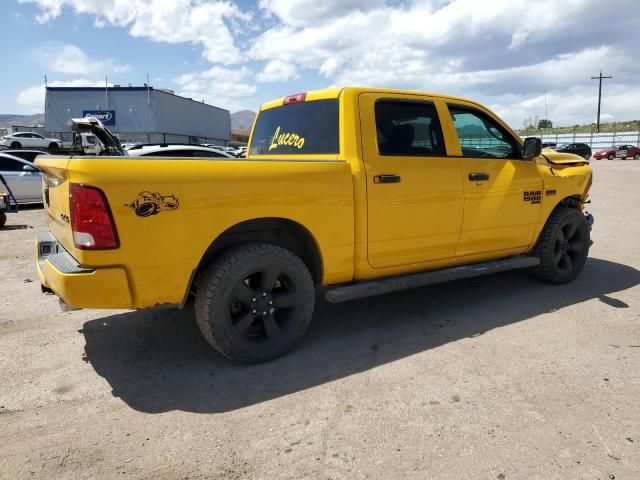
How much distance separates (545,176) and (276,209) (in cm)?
314

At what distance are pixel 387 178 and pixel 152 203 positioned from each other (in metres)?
1.77

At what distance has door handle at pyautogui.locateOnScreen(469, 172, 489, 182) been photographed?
4.37m

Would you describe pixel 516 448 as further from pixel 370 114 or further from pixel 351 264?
pixel 370 114

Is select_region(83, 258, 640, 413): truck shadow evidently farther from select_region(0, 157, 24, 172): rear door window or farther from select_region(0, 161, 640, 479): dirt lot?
select_region(0, 157, 24, 172): rear door window

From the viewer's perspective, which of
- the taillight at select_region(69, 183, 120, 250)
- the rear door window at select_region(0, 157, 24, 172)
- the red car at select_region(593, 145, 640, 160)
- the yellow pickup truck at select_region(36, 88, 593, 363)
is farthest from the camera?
the red car at select_region(593, 145, 640, 160)

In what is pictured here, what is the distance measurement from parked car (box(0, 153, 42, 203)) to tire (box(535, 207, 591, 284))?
12.0 meters

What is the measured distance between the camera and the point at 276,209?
3.36 m

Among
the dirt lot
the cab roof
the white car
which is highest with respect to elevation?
the white car

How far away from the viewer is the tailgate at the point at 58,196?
298 centimetres

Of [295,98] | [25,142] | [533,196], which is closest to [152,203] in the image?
[295,98]

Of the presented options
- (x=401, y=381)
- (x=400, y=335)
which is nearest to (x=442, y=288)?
(x=400, y=335)

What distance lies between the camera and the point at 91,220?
2.83m

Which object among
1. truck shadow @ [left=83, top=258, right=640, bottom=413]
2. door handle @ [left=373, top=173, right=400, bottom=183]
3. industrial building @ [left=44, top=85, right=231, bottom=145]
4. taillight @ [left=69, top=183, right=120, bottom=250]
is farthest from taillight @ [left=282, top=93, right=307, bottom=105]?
industrial building @ [left=44, top=85, right=231, bottom=145]

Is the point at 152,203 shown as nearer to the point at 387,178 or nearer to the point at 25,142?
the point at 387,178
